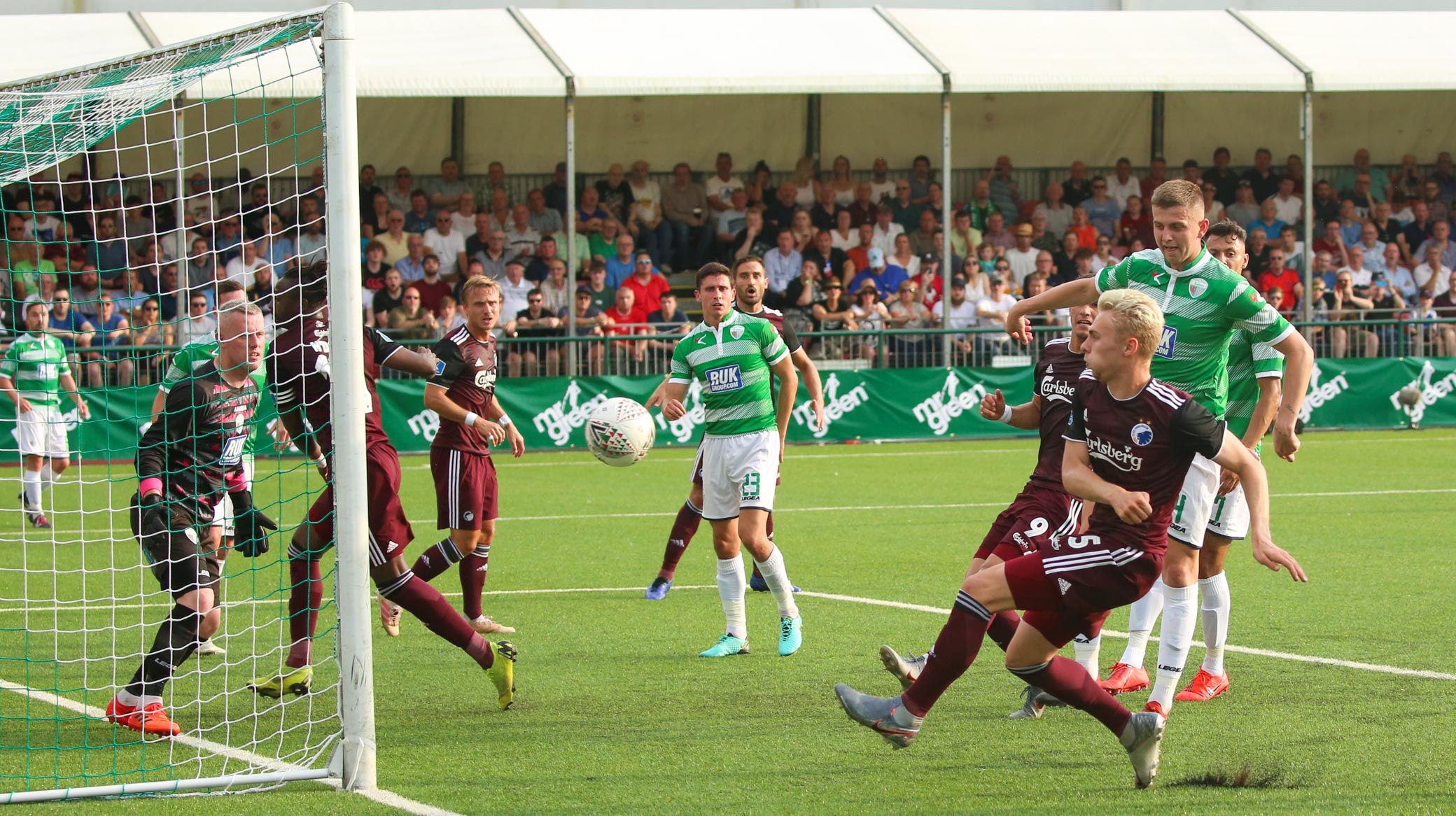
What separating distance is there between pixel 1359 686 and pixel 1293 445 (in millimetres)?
1246

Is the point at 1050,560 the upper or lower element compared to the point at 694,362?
lower

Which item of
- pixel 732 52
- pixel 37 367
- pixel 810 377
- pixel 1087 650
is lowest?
pixel 1087 650

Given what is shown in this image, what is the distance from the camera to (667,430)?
62.8 feet

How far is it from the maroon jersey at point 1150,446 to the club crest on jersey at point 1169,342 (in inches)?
43.3

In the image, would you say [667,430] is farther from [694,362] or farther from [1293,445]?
[1293,445]

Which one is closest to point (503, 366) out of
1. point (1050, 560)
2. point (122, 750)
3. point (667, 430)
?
point (667, 430)

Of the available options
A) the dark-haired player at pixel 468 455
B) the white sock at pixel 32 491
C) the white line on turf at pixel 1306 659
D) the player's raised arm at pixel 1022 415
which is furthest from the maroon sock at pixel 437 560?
the white sock at pixel 32 491

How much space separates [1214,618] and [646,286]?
14.5 meters

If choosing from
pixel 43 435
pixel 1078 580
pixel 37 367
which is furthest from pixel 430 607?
pixel 43 435

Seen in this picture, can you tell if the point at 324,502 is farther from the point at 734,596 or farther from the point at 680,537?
the point at 680,537

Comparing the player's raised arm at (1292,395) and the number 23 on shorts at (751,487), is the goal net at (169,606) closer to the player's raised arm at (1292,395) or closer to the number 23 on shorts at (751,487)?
the number 23 on shorts at (751,487)

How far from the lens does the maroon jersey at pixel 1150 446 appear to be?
16.8 feet

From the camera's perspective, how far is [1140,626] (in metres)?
6.83

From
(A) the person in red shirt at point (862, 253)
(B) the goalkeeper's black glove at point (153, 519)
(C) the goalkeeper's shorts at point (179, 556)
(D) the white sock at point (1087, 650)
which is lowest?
(D) the white sock at point (1087, 650)
